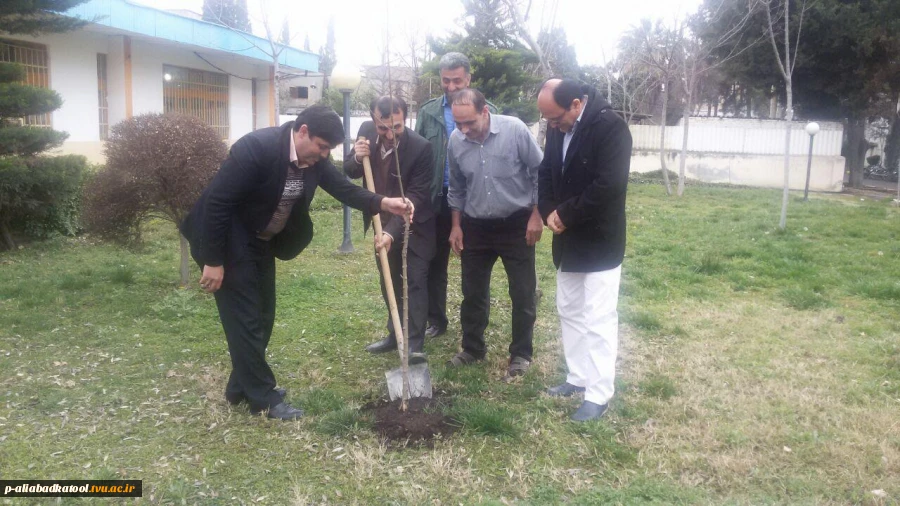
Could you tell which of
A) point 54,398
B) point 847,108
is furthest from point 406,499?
point 847,108

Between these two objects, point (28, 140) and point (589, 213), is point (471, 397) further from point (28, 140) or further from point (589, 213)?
point (28, 140)

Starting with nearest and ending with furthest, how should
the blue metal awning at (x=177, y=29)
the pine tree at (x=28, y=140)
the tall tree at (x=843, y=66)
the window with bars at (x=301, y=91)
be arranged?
the pine tree at (x=28, y=140) → the window with bars at (x=301, y=91) → the blue metal awning at (x=177, y=29) → the tall tree at (x=843, y=66)

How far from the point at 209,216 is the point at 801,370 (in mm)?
3720

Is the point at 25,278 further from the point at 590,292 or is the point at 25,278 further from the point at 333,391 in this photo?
the point at 590,292

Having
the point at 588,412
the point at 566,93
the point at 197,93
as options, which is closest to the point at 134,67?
the point at 197,93

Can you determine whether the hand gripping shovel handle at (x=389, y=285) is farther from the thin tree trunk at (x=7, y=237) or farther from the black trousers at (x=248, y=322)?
the thin tree trunk at (x=7, y=237)

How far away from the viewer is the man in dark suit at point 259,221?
139 inches

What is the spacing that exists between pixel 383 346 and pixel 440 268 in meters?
0.70

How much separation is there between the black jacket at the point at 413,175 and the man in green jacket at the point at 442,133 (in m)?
0.16

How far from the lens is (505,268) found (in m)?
4.65

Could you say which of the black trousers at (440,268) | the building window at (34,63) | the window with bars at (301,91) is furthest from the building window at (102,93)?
the black trousers at (440,268)

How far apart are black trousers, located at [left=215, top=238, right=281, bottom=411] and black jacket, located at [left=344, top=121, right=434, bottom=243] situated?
3.35 ft

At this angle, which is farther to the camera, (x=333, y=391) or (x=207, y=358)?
(x=207, y=358)

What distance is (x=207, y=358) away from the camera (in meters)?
4.77
